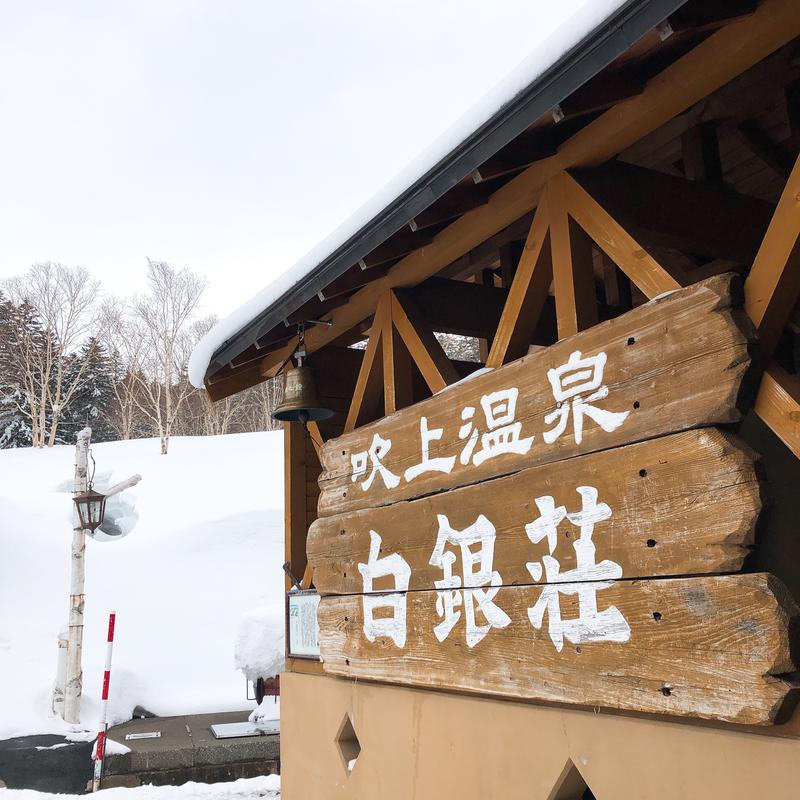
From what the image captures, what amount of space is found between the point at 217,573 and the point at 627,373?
18546 mm

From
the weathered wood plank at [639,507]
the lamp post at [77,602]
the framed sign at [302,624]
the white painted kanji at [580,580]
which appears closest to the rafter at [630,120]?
the weathered wood plank at [639,507]

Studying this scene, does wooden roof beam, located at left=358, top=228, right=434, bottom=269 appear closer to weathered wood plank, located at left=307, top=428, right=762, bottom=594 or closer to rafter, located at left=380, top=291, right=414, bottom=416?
rafter, located at left=380, top=291, right=414, bottom=416

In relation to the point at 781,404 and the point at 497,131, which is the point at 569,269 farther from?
the point at 781,404

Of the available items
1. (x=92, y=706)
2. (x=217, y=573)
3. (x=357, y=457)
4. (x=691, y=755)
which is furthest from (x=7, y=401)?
(x=691, y=755)

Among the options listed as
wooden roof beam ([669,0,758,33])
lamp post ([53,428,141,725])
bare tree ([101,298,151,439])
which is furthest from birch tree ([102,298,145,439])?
wooden roof beam ([669,0,758,33])

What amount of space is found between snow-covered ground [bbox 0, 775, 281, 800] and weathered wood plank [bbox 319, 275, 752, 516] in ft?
18.6

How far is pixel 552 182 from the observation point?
3.59 m

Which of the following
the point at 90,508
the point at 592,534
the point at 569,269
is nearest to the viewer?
the point at 592,534

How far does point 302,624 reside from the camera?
236 inches

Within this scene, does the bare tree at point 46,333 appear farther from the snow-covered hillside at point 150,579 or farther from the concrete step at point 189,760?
the concrete step at point 189,760

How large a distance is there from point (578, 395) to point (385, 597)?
179 centimetres

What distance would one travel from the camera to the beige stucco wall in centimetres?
253

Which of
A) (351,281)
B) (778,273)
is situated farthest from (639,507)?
(351,281)

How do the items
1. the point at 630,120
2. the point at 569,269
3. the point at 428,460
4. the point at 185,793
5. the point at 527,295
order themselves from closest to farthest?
the point at 630,120, the point at 569,269, the point at 527,295, the point at 428,460, the point at 185,793
